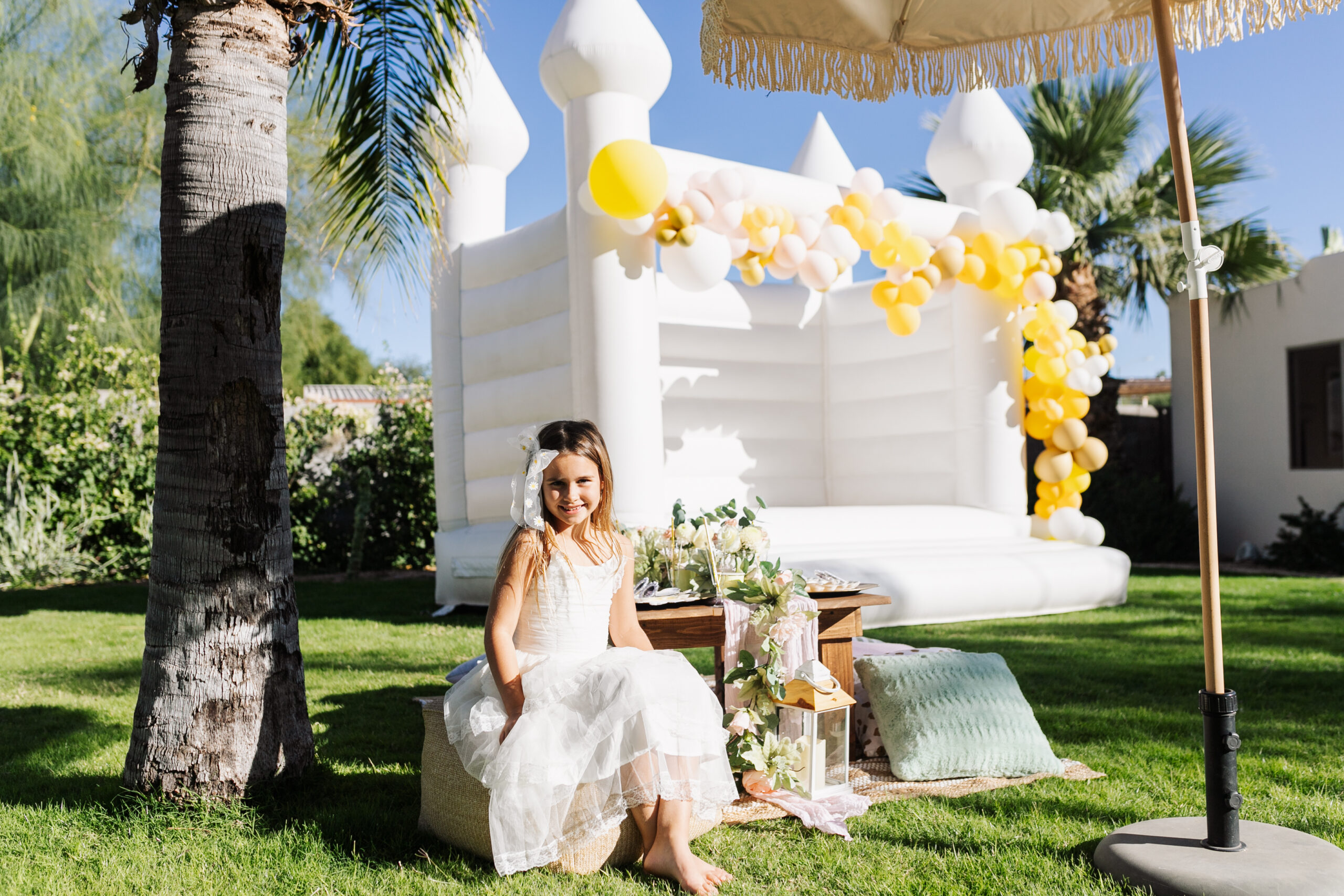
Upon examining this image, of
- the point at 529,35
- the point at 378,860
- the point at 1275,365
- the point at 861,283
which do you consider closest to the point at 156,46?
the point at 378,860

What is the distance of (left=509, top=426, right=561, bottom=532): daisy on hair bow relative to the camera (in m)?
2.78

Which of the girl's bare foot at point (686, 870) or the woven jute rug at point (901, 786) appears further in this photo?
the woven jute rug at point (901, 786)

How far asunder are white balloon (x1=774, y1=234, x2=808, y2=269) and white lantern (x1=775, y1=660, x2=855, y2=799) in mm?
4184

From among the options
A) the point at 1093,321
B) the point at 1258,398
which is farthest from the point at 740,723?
the point at 1258,398

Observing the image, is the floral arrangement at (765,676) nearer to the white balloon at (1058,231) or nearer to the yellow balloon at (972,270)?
the yellow balloon at (972,270)

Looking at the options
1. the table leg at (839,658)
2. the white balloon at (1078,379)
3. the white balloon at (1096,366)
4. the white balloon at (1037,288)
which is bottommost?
the table leg at (839,658)

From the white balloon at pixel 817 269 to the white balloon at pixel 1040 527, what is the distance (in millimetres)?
2690

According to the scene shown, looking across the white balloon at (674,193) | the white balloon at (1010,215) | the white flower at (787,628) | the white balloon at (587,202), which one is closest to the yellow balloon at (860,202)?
the white balloon at (1010,215)

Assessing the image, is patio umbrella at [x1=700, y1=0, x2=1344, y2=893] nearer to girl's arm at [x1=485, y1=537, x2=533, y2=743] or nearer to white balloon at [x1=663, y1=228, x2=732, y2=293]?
girl's arm at [x1=485, y1=537, x2=533, y2=743]

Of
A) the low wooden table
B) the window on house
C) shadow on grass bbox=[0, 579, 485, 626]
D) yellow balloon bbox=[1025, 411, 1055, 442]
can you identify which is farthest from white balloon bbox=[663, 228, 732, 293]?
the window on house

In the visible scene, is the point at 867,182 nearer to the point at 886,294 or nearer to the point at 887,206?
the point at 887,206

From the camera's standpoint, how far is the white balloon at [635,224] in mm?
6242

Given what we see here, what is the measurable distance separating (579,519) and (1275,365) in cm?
1097

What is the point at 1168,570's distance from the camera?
10398 millimetres
